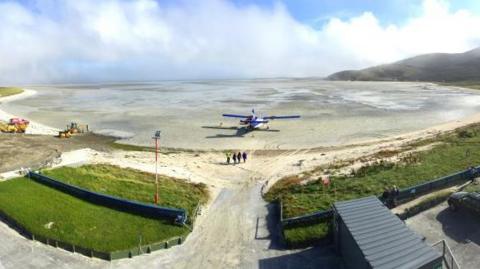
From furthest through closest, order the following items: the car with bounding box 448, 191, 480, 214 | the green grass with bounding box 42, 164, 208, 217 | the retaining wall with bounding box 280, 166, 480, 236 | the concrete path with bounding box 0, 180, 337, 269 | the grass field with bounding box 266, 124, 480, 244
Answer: the green grass with bounding box 42, 164, 208, 217, the grass field with bounding box 266, 124, 480, 244, the retaining wall with bounding box 280, 166, 480, 236, the car with bounding box 448, 191, 480, 214, the concrete path with bounding box 0, 180, 337, 269

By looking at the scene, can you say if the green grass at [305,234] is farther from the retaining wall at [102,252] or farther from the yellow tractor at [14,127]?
the yellow tractor at [14,127]

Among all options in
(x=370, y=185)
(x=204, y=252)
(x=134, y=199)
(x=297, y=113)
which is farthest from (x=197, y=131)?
(x=204, y=252)

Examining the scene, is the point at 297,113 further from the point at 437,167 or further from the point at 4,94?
the point at 4,94

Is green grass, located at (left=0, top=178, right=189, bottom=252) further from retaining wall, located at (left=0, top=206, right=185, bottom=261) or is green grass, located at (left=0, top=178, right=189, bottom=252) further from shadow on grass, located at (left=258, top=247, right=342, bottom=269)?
shadow on grass, located at (left=258, top=247, right=342, bottom=269)

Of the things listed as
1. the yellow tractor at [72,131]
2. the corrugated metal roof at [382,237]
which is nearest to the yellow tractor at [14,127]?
the yellow tractor at [72,131]

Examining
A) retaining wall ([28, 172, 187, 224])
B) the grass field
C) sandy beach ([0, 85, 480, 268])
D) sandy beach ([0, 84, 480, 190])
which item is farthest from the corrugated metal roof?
sandy beach ([0, 84, 480, 190])

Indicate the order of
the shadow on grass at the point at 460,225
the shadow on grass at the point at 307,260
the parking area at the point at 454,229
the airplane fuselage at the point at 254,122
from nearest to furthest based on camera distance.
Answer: the parking area at the point at 454,229
the shadow on grass at the point at 307,260
the shadow on grass at the point at 460,225
the airplane fuselage at the point at 254,122

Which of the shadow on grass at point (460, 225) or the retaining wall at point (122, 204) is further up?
the shadow on grass at point (460, 225)
